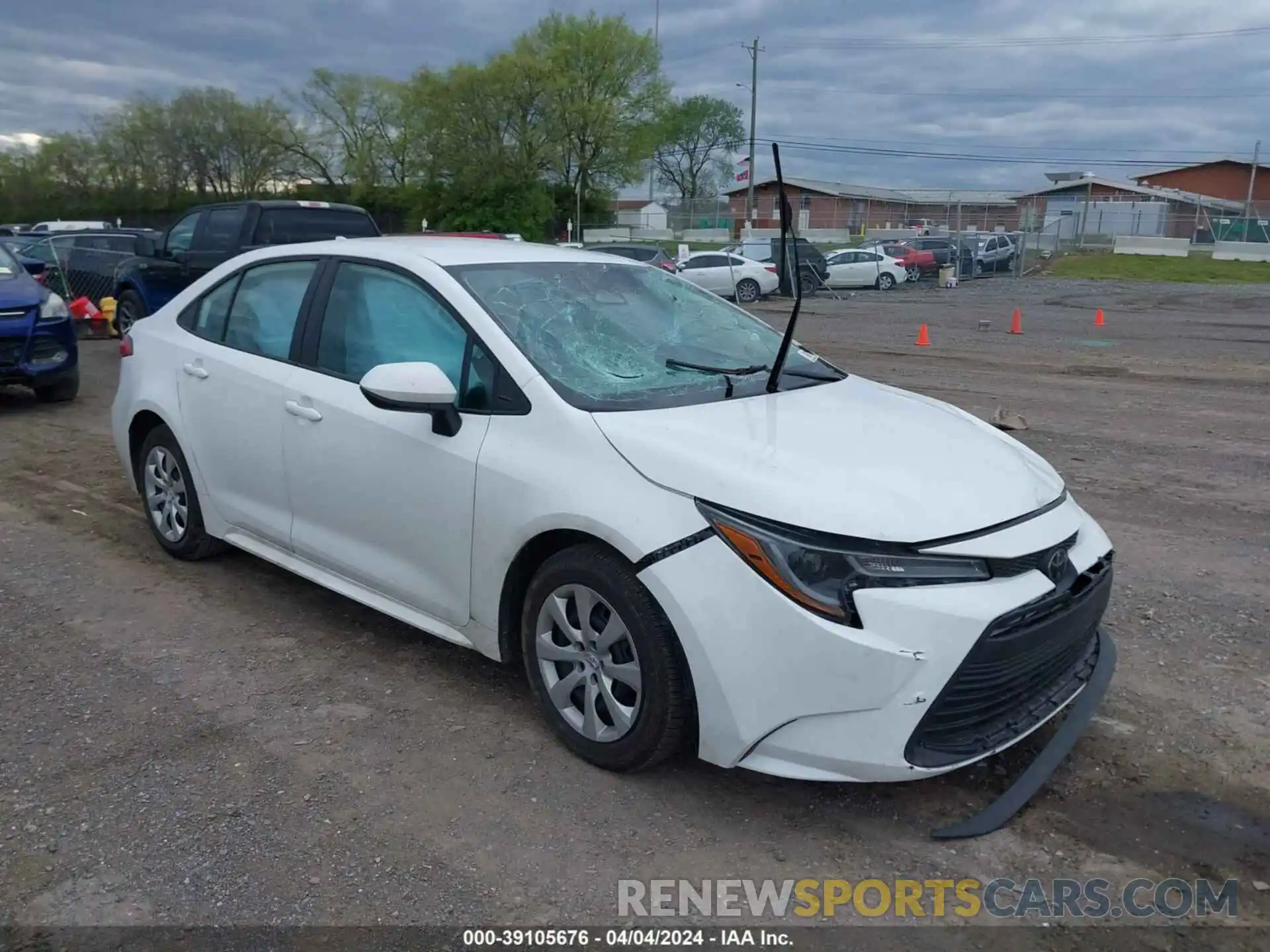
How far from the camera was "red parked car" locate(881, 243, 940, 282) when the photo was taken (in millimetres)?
33312

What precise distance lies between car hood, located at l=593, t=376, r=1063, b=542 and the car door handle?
142cm

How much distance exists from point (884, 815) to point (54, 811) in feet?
8.44

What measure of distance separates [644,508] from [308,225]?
423 inches

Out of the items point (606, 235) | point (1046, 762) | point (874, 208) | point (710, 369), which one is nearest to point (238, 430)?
point (710, 369)

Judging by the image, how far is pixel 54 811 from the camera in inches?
129

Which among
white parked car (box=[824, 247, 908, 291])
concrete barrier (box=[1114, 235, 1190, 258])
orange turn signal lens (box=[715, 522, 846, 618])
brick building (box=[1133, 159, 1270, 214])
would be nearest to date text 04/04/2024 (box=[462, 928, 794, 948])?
orange turn signal lens (box=[715, 522, 846, 618])

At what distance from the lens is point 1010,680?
3.10m

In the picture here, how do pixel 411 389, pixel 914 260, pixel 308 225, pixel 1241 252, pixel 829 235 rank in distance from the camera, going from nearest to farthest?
1. pixel 411 389
2. pixel 308 225
3. pixel 914 260
4. pixel 1241 252
5. pixel 829 235

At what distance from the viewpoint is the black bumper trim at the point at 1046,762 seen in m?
3.18

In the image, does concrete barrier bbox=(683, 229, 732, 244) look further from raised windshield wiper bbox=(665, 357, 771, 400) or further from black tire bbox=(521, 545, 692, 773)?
black tire bbox=(521, 545, 692, 773)

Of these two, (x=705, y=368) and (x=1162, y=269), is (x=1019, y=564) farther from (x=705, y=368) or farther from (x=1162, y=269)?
(x=1162, y=269)

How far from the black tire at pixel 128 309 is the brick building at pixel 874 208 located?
42192 millimetres

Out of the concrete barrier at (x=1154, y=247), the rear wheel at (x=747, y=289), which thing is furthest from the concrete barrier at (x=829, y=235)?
the rear wheel at (x=747, y=289)

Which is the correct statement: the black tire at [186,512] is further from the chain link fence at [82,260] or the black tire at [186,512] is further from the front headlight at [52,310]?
the chain link fence at [82,260]
